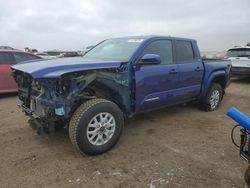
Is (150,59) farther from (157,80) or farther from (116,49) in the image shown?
(116,49)

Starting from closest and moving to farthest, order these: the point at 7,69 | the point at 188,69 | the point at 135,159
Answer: the point at 135,159, the point at 188,69, the point at 7,69

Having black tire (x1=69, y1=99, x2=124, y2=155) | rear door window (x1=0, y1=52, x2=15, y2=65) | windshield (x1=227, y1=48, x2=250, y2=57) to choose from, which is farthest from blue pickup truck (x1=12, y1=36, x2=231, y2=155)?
windshield (x1=227, y1=48, x2=250, y2=57)

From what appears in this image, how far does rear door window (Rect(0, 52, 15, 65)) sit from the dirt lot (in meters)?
3.16

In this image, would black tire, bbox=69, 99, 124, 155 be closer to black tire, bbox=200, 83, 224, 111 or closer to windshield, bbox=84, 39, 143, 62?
windshield, bbox=84, 39, 143, 62

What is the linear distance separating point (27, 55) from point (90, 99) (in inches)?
212

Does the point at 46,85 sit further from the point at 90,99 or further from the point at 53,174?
the point at 53,174

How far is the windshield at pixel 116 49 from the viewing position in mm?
4371

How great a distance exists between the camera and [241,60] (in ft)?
36.0

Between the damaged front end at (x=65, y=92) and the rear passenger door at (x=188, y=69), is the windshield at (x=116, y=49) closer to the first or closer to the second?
the damaged front end at (x=65, y=92)

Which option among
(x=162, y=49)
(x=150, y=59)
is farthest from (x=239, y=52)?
(x=150, y=59)

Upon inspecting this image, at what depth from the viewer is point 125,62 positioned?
4031 millimetres

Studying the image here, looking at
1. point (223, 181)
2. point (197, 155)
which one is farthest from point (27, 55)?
point (223, 181)

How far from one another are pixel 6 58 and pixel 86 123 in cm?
560

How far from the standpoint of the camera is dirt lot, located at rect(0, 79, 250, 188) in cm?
305
